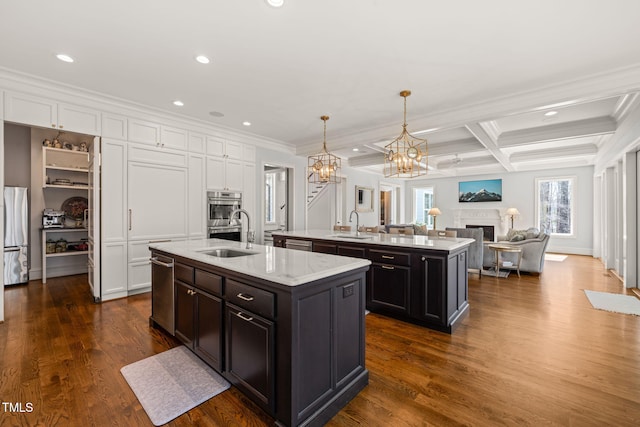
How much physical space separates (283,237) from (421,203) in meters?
8.57

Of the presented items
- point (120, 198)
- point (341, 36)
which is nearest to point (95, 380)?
point (120, 198)

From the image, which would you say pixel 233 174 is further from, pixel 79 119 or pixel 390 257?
pixel 390 257

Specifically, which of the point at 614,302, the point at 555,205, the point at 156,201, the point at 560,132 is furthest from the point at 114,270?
the point at 555,205

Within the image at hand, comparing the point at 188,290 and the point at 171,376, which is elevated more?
the point at 188,290

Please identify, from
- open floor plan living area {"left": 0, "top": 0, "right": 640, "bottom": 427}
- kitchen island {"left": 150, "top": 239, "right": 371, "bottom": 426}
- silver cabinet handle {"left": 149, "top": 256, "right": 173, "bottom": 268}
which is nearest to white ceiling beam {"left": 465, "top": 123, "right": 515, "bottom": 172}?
open floor plan living area {"left": 0, "top": 0, "right": 640, "bottom": 427}

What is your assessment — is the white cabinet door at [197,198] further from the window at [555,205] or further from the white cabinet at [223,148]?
the window at [555,205]

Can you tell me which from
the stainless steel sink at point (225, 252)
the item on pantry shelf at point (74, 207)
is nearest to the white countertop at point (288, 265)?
A: the stainless steel sink at point (225, 252)

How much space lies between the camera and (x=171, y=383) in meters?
2.07

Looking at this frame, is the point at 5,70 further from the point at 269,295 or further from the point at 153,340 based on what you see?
the point at 269,295

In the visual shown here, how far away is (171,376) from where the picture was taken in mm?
2160

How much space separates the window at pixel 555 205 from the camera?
8448mm

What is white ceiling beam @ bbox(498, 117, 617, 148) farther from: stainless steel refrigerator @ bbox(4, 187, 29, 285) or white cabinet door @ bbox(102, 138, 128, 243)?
stainless steel refrigerator @ bbox(4, 187, 29, 285)

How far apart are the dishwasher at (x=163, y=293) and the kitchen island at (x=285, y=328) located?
46 centimetres

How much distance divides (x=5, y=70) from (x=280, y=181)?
17.6 feet
